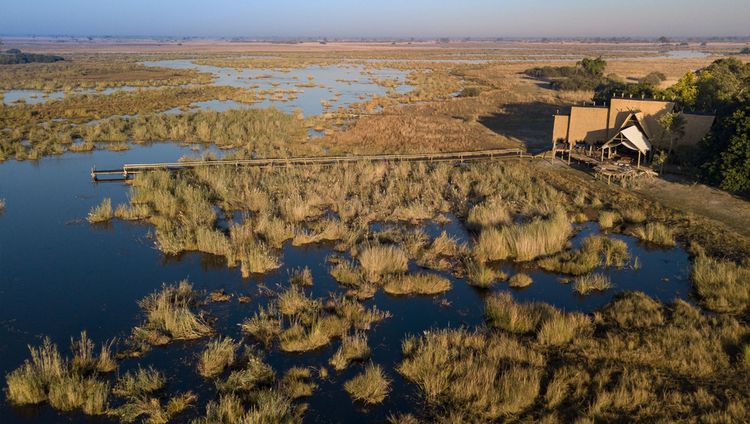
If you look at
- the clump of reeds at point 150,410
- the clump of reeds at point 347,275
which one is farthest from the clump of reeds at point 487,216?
the clump of reeds at point 150,410

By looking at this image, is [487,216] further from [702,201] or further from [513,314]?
[702,201]

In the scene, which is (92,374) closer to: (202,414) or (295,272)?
(202,414)

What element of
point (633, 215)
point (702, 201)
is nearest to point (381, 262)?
point (633, 215)

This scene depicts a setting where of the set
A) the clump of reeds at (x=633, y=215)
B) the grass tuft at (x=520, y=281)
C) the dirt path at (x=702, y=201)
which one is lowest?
the grass tuft at (x=520, y=281)

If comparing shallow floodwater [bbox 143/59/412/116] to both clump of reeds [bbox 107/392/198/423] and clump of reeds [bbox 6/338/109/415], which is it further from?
clump of reeds [bbox 107/392/198/423]

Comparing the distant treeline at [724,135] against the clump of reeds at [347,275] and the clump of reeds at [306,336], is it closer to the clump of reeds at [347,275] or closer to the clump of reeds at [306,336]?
the clump of reeds at [347,275]

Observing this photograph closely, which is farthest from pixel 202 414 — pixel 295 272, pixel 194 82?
pixel 194 82
